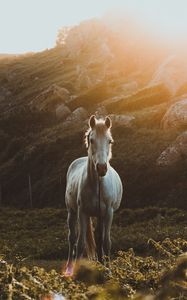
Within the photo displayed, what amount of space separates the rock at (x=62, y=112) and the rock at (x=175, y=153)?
80.5 ft

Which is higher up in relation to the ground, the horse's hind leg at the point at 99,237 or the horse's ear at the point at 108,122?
the horse's ear at the point at 108,122

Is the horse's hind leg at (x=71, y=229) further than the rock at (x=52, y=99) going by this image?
No

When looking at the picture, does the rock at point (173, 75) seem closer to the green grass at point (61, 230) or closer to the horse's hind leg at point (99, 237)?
the green grass at point (61, 230)

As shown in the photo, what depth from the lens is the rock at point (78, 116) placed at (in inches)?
2063

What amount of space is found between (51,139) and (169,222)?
2316 centimetres

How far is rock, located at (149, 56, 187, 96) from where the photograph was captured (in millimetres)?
55559

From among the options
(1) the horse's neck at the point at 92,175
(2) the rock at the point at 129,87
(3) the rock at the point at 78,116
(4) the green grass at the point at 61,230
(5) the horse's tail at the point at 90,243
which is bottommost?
(4) the green grass at the point at 61,230

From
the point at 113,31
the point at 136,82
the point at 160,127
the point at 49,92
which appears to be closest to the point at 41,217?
the point at 160,127

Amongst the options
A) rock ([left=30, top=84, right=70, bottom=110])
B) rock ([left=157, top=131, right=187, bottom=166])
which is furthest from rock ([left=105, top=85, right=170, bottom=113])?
rock ([left=157, top=131, right=187, bottom=166])

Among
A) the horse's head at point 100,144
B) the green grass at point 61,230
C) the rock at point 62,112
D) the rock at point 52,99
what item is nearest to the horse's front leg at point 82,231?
the horse's head at point 100,144

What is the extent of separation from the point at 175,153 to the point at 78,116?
2235 centimetres

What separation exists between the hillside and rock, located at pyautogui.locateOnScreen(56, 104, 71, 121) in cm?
11

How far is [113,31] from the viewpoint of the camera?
4801 inches

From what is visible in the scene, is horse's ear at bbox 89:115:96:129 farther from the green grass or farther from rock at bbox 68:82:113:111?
rock at bbox 68:82:113:111
